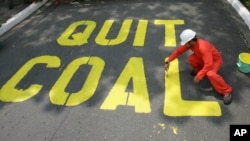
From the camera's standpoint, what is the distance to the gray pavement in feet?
15.8

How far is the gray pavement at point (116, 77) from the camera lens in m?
4.81

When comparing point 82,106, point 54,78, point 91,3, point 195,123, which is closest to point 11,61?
point 54,78

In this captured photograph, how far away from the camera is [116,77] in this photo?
236 inches

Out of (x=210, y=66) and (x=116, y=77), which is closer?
(x=210, y=66)

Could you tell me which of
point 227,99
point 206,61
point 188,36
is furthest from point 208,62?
point 227,99

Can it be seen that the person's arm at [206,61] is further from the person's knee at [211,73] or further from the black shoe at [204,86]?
the black shoe at [204,86]

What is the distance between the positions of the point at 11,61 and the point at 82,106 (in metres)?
2.64

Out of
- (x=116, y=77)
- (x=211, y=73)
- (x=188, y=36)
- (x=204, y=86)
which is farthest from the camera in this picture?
(x=116, y=77)

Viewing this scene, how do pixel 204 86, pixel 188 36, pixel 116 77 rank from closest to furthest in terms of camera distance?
pixel 188 36, pixel 204 86, pixel 116 77

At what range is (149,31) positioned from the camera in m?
7.63

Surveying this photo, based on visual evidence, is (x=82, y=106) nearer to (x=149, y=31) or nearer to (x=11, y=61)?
(x=11, y=61)

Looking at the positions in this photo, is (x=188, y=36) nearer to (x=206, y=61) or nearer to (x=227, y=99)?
(x=206, y=61)

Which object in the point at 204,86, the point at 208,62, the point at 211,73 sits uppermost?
the point at 208,62

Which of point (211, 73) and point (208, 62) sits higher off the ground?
point (208, 62)
